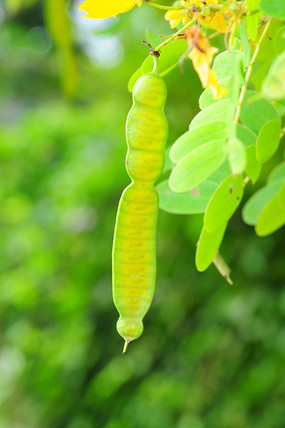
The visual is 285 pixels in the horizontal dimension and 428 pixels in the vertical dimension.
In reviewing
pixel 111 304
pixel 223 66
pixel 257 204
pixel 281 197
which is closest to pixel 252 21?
pixel 223 66

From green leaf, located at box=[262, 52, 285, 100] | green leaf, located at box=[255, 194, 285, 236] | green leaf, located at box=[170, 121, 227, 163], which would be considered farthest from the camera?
green leaf, located at box=[255, 194, 285, 236]

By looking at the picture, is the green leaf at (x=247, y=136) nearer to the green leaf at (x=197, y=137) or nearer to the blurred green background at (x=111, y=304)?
the green leaf at (x=197, y=137)

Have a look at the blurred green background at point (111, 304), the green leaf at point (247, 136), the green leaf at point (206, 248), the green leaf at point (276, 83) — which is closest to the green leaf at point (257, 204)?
the green leaf at point (247, 136)

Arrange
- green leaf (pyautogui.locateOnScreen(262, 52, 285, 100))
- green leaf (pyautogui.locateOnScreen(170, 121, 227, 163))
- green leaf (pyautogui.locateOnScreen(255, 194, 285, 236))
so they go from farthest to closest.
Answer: green leaf (pyautogui.locateOnScreen(255, 194, 285, 236)) < green leaf (pyautogui.locateOnScreen(170, 121, 227, 163)) < green leaf (pyautogui.locateOnScreen(262, 52, 285, 100))

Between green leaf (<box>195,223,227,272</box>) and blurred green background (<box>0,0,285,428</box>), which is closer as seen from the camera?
green leaf (<box>195,223,227,272</box>)

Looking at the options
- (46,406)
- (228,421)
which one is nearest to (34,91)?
(46,406)

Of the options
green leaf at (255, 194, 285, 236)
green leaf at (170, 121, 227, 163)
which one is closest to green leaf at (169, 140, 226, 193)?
green leaf at (170, 121, 227, 163)

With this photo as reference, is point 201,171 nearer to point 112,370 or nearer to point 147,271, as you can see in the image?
point 147,271

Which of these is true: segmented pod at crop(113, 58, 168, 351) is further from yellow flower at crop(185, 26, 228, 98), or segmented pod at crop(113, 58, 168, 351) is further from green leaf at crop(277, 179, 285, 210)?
green leaf at crop(277, 179, 285, 210)
